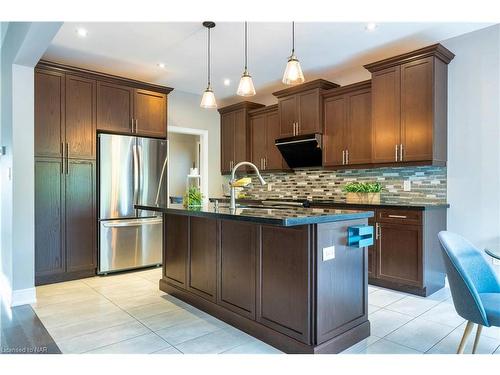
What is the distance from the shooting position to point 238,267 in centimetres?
271

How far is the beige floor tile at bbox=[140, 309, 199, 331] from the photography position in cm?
277

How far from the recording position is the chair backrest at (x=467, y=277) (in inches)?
74.7

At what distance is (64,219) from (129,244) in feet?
2.85

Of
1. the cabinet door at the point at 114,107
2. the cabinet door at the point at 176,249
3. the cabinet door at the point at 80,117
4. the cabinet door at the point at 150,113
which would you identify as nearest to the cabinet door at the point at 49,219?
the cabinet door at the point at 80,117

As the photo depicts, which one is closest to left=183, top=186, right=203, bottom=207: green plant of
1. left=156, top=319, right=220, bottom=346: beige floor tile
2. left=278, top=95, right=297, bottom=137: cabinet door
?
left=156, top=319, right=220, bottom=346: beige floor tile

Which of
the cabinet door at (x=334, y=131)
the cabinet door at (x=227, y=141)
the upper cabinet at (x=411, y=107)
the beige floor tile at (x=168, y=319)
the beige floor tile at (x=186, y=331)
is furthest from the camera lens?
the cabinet door at (x=227, y=141)

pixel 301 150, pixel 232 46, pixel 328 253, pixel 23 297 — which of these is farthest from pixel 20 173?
pixel 301 150

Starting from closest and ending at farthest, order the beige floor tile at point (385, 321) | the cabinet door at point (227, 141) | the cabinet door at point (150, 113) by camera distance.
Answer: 1. the beige floor tile at point (385, 321)
2. the cabinet door at point (150, 113)
3. the cabinet door at point (227, 141)

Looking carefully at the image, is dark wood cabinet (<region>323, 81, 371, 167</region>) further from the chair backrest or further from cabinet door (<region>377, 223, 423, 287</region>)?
the chair backrest

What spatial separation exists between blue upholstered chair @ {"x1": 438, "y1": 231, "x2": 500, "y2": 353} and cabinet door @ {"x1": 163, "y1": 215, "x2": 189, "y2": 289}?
2.27 meters

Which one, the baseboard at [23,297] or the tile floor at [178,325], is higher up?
the baseboard at [23,297]

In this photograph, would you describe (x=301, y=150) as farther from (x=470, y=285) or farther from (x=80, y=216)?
(x=470, y=285)

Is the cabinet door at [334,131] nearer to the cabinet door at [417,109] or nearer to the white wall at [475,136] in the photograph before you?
the cabinet door at [417,109]
